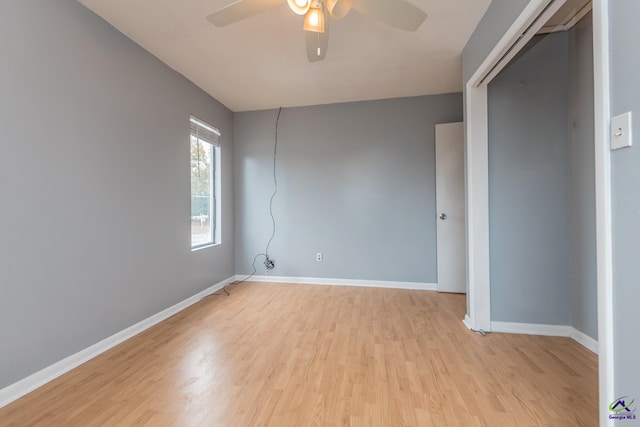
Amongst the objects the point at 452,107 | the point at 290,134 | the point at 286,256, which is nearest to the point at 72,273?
the point at 286,256

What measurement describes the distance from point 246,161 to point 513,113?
3.19m

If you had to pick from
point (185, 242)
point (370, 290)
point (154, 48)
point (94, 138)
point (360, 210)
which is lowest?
point (370, 290)

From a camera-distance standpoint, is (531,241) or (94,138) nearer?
(94,138)

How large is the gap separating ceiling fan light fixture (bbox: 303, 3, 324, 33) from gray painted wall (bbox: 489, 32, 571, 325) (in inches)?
63.7

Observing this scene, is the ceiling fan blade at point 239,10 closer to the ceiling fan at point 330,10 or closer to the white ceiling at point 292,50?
the ceiling fan at point 330,10

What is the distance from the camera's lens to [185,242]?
2.84 meters

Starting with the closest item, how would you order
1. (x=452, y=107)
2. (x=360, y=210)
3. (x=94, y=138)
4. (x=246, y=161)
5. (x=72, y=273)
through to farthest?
(x=72, y=273) < (x=94, y=138) < (x=452, y=107) < (x=360, y=210) < (x=246, y=161)

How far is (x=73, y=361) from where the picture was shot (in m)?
1.73

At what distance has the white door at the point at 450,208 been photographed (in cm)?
317

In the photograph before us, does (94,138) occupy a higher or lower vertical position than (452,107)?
lower

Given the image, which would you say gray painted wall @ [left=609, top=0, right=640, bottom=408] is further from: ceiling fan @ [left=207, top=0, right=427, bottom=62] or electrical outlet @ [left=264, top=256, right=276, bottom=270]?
electrical outlet @ [left=264, top=256, right=276, bottom=270]

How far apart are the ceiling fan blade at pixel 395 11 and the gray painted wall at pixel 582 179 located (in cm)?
151

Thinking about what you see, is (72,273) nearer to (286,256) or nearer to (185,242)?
(185,242)

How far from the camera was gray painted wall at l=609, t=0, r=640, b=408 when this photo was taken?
33.0 inches
